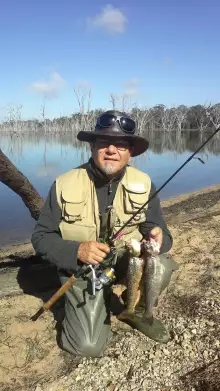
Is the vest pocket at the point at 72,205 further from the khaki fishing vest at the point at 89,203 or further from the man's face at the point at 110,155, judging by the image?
the man's face at the point at 110,155

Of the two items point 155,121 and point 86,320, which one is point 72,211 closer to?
point 86,320

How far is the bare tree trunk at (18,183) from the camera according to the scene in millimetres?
→ 5238

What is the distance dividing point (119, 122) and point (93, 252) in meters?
1.48

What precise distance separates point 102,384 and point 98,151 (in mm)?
2319

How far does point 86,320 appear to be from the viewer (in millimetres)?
3527

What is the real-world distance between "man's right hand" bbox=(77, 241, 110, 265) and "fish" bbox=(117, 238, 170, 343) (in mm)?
294

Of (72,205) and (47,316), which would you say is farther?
(47,316)

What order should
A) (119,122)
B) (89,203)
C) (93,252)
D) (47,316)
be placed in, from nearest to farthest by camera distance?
(93,252), (119,122), (89,203), (47,316)

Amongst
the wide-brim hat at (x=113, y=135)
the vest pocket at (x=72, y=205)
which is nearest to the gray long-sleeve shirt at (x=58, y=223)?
the vest pocket at (x=72, y=205)

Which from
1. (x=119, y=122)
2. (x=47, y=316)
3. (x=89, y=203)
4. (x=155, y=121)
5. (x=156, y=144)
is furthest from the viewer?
(x=155, y=121)

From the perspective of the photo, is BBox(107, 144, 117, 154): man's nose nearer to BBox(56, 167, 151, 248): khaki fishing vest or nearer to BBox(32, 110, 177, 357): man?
BBox(32, 110, 177, 357): man

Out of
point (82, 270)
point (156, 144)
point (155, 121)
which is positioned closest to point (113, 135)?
point (82, 270)

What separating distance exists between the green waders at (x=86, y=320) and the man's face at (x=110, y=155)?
118 centimetres

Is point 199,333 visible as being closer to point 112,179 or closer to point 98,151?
point 112,179
